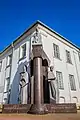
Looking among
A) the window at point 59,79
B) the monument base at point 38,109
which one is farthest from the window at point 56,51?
the monument base at point 38,109

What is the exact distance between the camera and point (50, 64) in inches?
523

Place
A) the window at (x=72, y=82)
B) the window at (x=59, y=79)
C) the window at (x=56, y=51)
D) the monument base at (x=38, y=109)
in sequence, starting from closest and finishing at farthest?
1. the monument base at (x=38, y=109)
2. the window at (x=59, y=79)
3. the window at (x=72, y=82)
4. the window at (x=56, y=51)

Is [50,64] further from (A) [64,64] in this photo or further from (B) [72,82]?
(B) [72,82]

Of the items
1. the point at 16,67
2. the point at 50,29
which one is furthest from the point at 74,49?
the point at 16,67

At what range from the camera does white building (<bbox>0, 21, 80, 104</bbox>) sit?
13.3m

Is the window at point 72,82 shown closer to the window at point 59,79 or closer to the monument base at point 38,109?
the window at point 59,79

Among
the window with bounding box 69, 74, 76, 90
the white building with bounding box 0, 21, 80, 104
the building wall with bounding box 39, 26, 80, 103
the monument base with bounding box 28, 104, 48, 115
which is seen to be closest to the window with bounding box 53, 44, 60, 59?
the white building with bounding box 0, 21, 80, 104

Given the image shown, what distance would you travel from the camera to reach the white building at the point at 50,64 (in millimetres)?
13262

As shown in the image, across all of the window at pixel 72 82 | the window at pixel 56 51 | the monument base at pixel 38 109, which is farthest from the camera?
the window at pixel 56 51

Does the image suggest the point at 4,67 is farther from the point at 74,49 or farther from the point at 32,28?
the point at 74,49

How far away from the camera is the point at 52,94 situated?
24.0 feet

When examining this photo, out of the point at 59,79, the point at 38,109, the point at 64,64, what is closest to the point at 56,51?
the point at 64,64

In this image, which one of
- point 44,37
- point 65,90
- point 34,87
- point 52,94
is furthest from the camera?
point 44,37

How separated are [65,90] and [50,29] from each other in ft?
25.4
